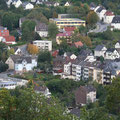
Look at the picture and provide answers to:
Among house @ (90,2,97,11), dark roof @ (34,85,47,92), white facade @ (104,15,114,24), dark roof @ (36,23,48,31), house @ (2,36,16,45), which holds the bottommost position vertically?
dark roof @ (34,85,47,92)

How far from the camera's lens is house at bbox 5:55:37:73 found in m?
34.0

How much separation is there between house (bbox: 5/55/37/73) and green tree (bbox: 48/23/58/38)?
6161 millimetres

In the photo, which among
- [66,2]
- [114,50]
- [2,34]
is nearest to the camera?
[114,50]

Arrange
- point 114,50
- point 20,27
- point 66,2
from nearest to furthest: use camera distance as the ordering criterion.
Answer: point 114,50 → point 20,27 → point 66,2

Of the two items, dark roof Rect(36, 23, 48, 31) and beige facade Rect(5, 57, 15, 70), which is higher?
dark roof Rect(36, 23, 48, 31)

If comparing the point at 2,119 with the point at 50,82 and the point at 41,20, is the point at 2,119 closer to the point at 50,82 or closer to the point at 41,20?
the point at 50,82

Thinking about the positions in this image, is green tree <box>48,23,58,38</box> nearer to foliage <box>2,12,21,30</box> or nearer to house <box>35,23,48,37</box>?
house <box>35,23,48,37</box>

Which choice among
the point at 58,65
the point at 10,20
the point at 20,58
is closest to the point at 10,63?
the point at 20,58

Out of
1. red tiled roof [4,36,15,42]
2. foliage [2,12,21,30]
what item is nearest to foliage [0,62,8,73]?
red tiled roof [4,36,15,42]

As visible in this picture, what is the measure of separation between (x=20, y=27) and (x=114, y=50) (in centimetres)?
900

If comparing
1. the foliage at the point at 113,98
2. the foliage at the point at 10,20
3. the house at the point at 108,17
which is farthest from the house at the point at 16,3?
the foliage at the point at 113,98

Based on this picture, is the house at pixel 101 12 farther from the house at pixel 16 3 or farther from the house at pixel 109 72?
the house at pixel 109 72

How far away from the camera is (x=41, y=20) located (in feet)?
143

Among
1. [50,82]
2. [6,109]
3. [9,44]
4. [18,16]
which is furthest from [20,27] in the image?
[6,109]
